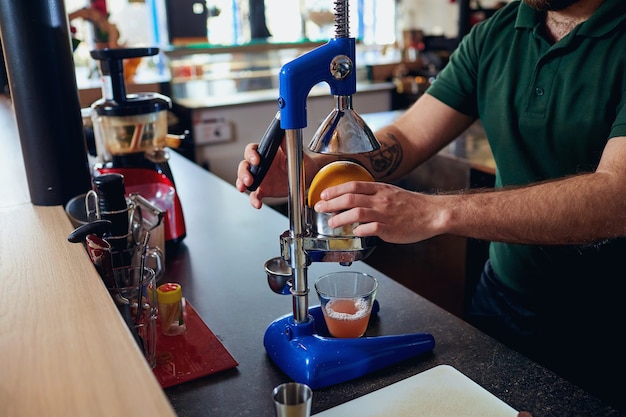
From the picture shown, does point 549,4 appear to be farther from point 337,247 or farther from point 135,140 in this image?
point 135,140

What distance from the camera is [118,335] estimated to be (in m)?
0.65

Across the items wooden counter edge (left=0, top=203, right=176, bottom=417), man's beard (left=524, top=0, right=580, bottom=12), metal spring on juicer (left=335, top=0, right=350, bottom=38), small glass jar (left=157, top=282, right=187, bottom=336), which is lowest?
small glass jar (left=157, top=282, right=187, bottom=336)

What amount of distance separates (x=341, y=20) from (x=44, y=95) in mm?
748

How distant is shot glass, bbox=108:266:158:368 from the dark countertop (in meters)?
0.08

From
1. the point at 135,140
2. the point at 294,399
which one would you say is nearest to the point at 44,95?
the point at 135,140

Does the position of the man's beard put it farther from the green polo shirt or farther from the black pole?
the black pole

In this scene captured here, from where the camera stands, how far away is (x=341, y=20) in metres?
0.78

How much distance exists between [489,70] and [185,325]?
943 mm

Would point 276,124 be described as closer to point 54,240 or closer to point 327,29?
point 54,240

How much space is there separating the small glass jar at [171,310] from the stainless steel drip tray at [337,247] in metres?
0.29

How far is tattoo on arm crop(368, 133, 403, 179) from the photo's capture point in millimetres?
1439

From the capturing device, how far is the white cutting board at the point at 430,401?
838 millimetres

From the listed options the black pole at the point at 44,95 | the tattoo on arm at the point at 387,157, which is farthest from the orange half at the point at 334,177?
the black pole at the point at 44,95

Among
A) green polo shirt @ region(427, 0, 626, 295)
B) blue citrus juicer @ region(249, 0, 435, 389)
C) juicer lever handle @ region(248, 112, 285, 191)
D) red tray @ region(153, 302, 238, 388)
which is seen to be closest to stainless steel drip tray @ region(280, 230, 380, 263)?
blue citrus juicer @ region(249, 0, 435, 389)
